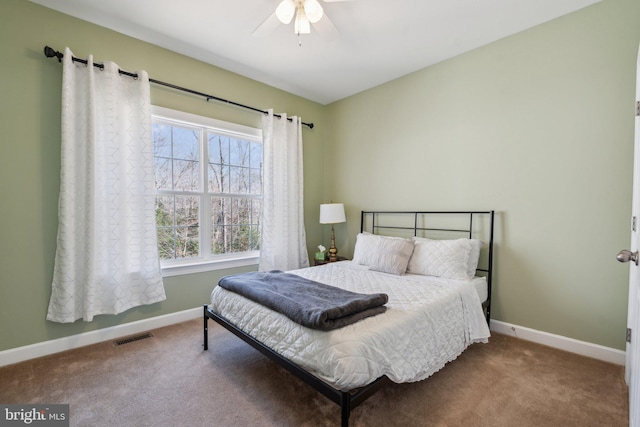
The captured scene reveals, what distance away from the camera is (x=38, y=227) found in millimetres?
2297

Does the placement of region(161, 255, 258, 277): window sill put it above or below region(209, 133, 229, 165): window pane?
below

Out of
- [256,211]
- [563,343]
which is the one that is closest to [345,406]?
[563,343]

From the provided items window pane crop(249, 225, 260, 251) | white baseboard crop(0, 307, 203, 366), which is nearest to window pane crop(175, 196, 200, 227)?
window pane crop(249, 225, 260, 251)

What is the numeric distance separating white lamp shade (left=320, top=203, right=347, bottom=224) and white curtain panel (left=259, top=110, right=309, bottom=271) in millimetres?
319

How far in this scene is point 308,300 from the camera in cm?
182

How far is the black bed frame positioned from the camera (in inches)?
54.9

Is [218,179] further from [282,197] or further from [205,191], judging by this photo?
[282,197]

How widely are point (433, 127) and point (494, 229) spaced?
4.12 ft

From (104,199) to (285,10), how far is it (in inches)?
83.2

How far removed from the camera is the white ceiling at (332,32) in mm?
2330

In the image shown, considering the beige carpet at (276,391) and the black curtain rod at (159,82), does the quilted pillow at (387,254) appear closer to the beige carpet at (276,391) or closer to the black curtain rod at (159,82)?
the beige carpet at (276,391)

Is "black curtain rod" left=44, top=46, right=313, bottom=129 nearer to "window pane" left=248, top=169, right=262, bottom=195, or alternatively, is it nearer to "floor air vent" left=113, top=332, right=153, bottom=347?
"window pane" left=248, top=169, right=262, bottom=195

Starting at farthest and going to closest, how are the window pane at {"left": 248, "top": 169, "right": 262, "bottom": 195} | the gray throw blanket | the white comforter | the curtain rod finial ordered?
the window pane at {"left": 248, "top": 169, "right": 262, "bottom": 195}
the curtain rod finial
the gray throw blanket
the white comforter

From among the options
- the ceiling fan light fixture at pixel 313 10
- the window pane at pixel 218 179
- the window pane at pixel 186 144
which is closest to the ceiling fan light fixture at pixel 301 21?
the ceiling fan light fixture at pixel 313 10
